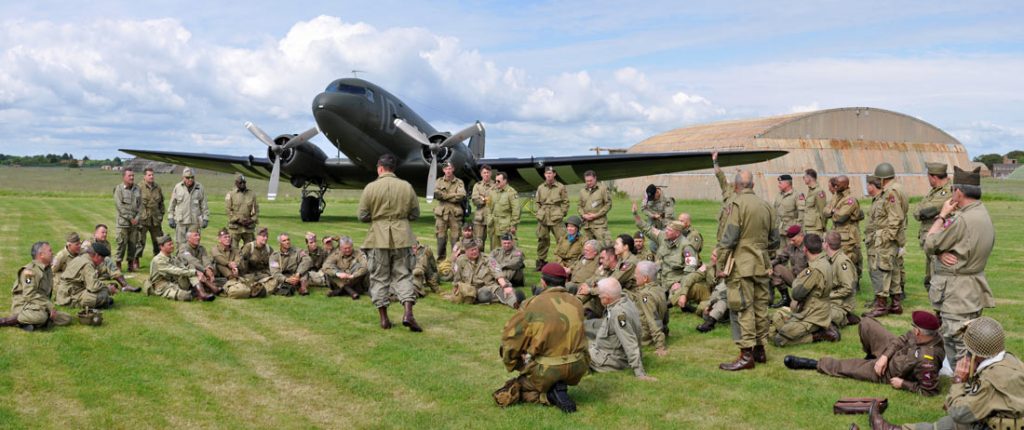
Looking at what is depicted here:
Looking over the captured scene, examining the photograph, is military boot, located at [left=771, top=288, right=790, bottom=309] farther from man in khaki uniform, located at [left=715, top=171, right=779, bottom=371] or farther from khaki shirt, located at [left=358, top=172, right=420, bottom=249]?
khaki shirt, located at [left=358, top=172, right=420, bottom=249]

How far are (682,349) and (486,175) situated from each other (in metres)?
7.12

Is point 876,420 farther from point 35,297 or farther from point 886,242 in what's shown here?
point 35,297

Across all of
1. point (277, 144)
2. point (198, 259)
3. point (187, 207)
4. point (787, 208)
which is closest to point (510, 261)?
point (198, 259)

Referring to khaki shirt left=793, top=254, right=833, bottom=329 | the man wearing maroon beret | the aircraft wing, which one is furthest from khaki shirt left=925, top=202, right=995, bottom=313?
the aircraft wing

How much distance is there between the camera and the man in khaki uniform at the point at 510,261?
12141 millimetres

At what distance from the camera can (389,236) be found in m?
8.71

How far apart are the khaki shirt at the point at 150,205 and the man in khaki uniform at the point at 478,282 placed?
6397 mm

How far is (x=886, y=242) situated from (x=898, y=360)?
3.76 meters

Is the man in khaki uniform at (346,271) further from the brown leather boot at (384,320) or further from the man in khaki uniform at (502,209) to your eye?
the man in khaki uniform at (502,209)

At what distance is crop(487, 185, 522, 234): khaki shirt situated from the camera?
46.3 ft

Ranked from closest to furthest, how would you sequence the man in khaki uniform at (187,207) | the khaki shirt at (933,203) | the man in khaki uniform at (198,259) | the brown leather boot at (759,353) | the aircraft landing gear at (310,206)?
1. the brown leather boot at (759,353)
2. the khaki shirt at (933,203)
3. the man in khaki uniform at (198,259)
4. the man in khaki uniform at (187,207)
5. the aircraft landing gear at (310,206)

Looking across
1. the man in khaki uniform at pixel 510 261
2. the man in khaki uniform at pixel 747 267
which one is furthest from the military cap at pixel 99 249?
the man in khaki uniform at pixel 747 267

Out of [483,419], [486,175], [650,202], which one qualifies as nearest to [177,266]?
[486,175]

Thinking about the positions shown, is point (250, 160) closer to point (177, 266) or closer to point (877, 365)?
point (177, 266)
